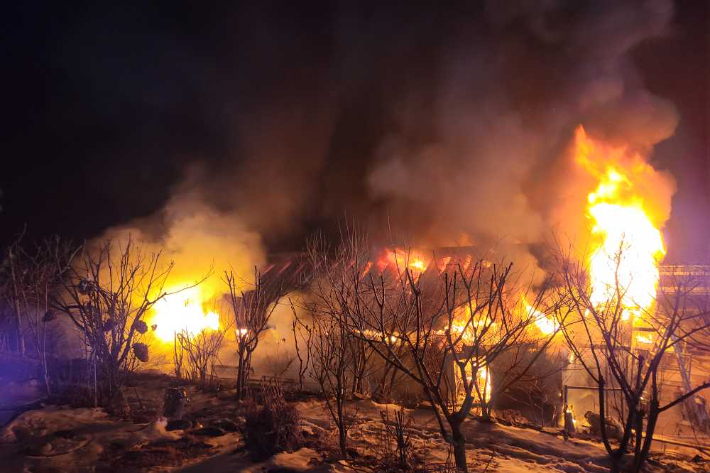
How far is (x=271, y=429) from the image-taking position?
18.9 feet

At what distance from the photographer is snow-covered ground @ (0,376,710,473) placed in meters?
5.50

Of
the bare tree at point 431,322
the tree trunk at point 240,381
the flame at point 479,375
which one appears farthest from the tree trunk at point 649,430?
the tree trunk at point 240,381

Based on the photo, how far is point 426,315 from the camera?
1049 centimetres

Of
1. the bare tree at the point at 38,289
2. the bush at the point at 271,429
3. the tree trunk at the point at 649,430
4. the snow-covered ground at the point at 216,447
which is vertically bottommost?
the snow-covered ground at the point at 216,447

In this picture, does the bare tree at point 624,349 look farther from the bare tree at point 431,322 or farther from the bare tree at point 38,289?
the bare tree at point 38,289

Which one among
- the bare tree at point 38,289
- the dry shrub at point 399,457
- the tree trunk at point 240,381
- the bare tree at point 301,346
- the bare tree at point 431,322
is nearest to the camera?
the bare tree at point 431,322

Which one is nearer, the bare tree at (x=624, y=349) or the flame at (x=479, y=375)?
the bare tree at (x=624, y=349)

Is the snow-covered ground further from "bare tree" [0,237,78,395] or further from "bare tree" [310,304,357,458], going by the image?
"bare tree" [0,237,78,395]

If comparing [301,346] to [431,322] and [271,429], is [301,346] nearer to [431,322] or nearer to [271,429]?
[271,429]

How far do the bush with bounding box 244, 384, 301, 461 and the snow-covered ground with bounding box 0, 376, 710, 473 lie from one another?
16cm

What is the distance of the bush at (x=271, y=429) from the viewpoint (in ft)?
18.5

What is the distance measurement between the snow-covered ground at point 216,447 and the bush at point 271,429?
156 mm

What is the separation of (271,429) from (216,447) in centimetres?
111

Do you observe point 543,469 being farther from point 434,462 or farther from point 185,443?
point 185,443
